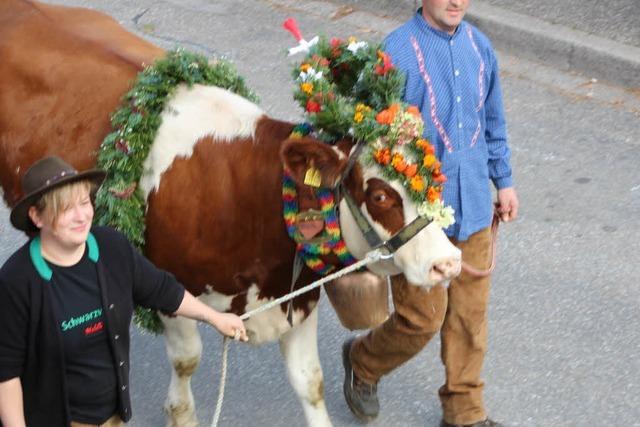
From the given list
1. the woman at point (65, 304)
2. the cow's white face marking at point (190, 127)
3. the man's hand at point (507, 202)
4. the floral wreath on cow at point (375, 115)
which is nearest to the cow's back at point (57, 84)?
the cow's white face marking at point (190, 127)

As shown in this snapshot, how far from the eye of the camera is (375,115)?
3.80 m

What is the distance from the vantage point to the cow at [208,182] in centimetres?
380

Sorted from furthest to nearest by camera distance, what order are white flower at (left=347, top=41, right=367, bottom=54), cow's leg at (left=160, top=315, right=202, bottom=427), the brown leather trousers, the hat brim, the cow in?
cow's leg at (left=160, top=315, right=202, bottom=427), the brown leather trousers, white flower at (left=347, top=41, right=367, bottom=54), the cow, the hat brim

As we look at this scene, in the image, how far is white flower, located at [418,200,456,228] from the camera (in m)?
3.73

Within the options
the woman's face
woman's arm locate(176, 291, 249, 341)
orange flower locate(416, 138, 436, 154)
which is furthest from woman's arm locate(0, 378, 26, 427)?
orange flower locate(416, 138, 436, 154)

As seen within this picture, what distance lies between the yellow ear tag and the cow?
0.06 ft

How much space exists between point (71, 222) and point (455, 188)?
1454 millimetres

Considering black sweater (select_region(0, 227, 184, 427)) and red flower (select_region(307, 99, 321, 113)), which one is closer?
black sweater (select_region(0, 227, 184, 427))

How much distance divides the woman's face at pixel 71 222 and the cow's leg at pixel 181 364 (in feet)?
3.94

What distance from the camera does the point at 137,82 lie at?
4297mm

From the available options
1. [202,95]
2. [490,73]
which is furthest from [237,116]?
[490,73]

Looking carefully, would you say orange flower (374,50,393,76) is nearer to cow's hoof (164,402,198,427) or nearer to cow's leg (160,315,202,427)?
cow's leg (160,315,202,427)

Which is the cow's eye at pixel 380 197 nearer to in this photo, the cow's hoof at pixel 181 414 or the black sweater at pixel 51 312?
the black sweater at pixel 51 312

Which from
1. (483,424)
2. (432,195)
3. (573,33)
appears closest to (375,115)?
(432,195)
